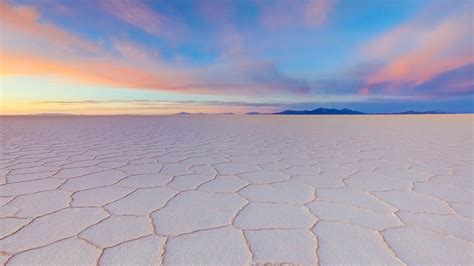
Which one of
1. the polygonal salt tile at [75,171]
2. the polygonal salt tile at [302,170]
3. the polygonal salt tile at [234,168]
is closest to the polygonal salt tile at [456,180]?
the polygonal salt tile at [302,170]

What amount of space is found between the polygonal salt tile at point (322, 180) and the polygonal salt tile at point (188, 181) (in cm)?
59

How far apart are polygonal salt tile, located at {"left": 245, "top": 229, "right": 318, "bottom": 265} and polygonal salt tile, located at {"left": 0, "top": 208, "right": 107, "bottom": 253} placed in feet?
2.19

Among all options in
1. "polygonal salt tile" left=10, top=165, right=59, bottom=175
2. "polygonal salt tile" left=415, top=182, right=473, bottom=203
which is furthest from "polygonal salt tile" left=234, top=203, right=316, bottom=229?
"polygonal salt tile" left=10, top=165, right=59, bottom=175

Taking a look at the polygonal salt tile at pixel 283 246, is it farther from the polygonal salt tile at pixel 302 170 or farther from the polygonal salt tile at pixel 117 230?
the polygonal salt tile at pixel 302 170

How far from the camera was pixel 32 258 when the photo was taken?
984mm

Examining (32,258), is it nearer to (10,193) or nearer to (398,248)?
(10,193)

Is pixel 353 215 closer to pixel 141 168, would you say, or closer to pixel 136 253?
pixel 136 253

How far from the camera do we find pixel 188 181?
1.92m

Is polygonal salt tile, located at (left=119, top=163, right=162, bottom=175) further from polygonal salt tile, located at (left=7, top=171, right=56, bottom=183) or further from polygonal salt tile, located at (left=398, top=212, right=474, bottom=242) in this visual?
polygonal salt tile, located at (left=398, top=212, right=474, bottom=242)

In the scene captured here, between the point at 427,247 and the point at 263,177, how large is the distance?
110 cm

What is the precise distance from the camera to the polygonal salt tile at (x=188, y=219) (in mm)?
1195

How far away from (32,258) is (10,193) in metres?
0.86

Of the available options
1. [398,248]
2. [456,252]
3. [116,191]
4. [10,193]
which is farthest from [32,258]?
[456,252]

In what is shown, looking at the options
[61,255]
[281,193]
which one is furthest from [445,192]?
[61,255]
